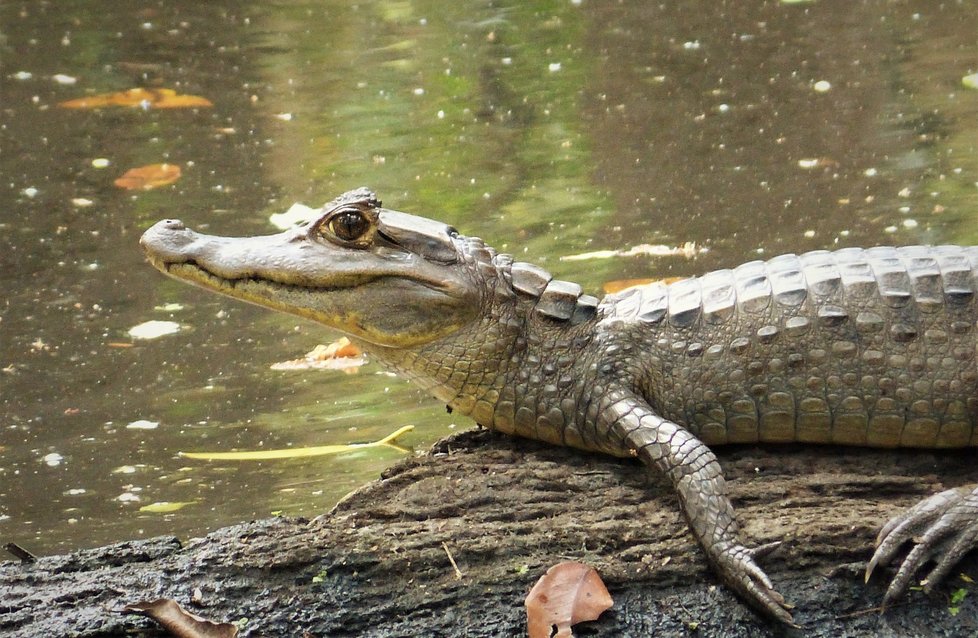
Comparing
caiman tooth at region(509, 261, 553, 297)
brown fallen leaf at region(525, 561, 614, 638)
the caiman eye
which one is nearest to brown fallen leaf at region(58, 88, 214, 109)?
the caiman eye

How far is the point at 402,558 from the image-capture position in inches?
121

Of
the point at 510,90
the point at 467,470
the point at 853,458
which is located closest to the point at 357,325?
the point at 467,470

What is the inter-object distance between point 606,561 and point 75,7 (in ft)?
33.5

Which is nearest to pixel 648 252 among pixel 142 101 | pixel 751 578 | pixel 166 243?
pixel 166 243

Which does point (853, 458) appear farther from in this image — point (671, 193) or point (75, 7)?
point (75, 7)

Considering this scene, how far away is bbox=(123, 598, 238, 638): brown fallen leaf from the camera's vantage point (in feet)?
9.55

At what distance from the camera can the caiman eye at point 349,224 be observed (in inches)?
139

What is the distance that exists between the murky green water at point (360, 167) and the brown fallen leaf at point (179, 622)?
1.62m

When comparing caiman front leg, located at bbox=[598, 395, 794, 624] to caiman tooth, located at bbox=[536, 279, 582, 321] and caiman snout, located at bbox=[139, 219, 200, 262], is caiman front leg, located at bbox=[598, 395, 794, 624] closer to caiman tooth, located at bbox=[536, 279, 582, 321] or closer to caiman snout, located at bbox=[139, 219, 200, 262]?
caiman tooth, located at bbox=[536, 279, 582, 321]

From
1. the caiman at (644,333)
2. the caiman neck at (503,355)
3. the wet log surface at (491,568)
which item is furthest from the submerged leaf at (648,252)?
the wet log surface at (491,568)

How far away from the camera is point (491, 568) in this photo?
3086 mm

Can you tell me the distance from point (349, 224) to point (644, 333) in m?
0.94

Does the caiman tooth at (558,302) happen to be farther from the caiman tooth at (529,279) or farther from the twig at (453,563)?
the twig at (453,563)

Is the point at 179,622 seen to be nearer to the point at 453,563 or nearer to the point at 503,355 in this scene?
the point at 453,563
